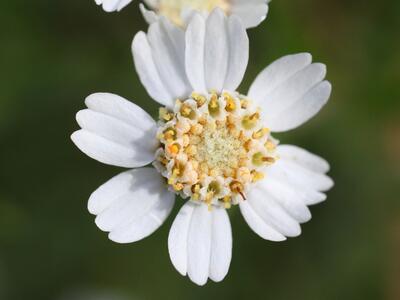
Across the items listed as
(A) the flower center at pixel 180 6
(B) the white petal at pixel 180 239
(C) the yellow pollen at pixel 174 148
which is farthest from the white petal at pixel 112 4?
(B) the white petal at pixel 180 239

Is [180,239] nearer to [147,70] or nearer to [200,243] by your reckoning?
[200,243]

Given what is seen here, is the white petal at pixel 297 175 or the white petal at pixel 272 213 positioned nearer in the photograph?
the white petal at pixel 272 213

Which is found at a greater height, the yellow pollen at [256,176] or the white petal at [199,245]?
the yellow pollen at [256,176]

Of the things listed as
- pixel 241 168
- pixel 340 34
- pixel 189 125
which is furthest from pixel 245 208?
pixel 340 34

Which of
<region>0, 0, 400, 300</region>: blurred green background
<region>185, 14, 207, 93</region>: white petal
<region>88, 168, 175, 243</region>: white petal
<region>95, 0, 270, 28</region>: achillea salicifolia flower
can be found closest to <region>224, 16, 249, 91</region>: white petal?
<region>185, 14, 207, 93</region>: white petal

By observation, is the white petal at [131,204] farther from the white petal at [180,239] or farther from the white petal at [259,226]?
the white petal at [259,226]

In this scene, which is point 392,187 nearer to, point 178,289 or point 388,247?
point 388,247

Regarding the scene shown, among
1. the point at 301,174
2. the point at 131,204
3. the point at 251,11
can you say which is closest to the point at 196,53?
the point at 251,11

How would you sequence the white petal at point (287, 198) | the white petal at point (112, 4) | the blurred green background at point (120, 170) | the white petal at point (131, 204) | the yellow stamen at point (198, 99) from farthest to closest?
the blurred green background at point (120, 170)
the white petal at point (287, 198)
the yellow stamen at point (198, 99)
the white petal at point (131, 204)
the white petal at point (112, 4)
